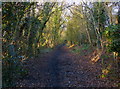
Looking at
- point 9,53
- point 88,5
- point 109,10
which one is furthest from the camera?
point 88,5

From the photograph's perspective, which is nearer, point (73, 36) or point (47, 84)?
point (47, 84)

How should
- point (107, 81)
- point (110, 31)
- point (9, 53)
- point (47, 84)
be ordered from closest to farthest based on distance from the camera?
point (9, 53)
point (110, 31)
point (47, 84)
point (107, 81)

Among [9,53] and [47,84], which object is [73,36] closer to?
[47,84]

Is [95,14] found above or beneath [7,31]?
above

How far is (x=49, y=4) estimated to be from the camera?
15859 millimetres

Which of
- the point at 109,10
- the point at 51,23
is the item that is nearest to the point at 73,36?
the point at 51,23

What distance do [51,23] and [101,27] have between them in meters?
19.6

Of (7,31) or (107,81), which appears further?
(107,81)

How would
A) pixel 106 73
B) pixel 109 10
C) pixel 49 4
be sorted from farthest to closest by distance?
pixel 49 4, pixel 109 10, pixel 106 73

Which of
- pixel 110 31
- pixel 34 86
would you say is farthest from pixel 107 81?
pixel 34 86

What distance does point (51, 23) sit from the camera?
34.3m

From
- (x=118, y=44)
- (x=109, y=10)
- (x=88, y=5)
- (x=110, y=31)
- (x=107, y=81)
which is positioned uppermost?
(x=88, y=5)

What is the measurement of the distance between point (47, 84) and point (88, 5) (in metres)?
9.48

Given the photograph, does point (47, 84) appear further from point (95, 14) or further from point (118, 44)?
point (95, 14)
